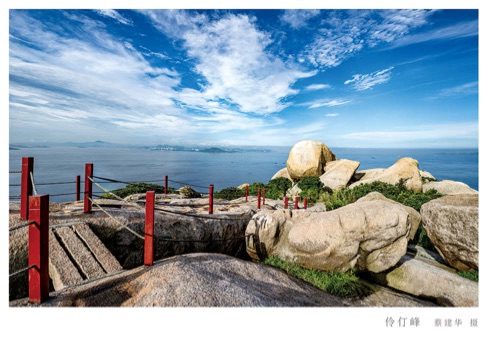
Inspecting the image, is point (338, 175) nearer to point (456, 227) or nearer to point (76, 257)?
point (456, 227)

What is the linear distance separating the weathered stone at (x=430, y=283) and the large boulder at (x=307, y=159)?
1198cm

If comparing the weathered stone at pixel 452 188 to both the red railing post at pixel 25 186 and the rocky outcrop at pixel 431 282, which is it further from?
the red railing post at pixel 25 186

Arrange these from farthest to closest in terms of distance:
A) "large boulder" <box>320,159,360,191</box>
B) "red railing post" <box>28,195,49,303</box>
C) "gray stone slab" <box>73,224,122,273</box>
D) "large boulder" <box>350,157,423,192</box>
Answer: "large boulder" <box>320,159,360,191</box>
"large boulder" <box>350,157,423,192</box>
"gray stone slab" <box>73,224,122,273</box>
"red railing post" <box>28,195,49,303</box>

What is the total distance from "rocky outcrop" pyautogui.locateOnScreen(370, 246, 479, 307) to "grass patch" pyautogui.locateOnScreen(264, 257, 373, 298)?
0.92 metres

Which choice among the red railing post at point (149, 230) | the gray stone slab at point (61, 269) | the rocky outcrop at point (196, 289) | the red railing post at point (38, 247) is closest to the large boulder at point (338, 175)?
the rocky outcrop at point (196, 289)

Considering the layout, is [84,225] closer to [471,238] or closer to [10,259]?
[10,259]

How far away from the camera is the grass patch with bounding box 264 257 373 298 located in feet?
14.4

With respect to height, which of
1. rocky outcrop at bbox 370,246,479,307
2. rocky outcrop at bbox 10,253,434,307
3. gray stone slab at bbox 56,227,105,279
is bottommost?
rocky outcrop at bbox 370,246,479,307

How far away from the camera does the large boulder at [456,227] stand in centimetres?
510

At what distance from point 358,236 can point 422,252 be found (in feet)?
11.7

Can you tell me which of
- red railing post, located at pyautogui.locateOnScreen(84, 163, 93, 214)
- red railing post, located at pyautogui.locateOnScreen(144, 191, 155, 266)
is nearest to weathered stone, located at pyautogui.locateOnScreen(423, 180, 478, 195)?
red railing post, located at pyautogui.locateOnScreen(144, 191, 155, 266)

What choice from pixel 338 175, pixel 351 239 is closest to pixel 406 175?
pixel 338 175

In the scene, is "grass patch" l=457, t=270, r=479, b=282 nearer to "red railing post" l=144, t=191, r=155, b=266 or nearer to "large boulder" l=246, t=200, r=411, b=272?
"large boulder" l=246, t=200, r=411, b=272

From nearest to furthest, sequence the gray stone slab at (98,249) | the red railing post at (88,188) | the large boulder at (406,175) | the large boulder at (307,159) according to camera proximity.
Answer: the gray stone slab at (98,249) → the red railing post at (88,188) → the large boulder at (406,175) → the large boulder at (307,159)
